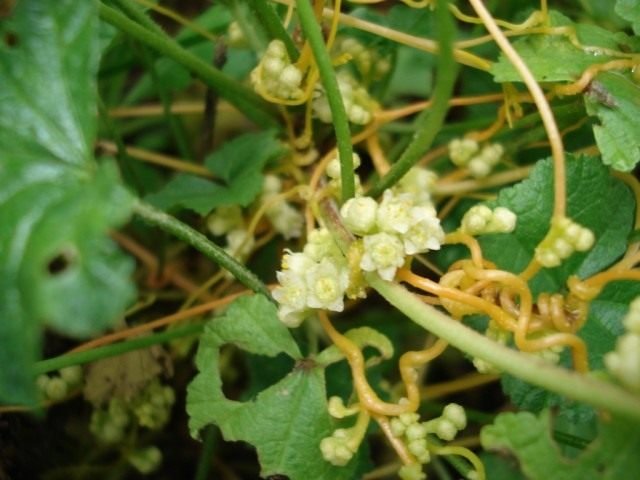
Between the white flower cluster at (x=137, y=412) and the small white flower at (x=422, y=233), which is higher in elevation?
the small white flower at (x=422, y=233)

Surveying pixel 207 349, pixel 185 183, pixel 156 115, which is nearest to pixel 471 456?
pixel 207 349

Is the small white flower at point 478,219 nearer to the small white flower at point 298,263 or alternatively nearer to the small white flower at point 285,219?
the small white flower at point 298,263

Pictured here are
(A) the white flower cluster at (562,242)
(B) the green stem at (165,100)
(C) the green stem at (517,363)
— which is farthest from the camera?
(B) the green stem at (165,100)

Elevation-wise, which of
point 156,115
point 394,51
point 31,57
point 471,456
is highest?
point 31,57

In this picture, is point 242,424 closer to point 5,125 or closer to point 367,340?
point 367,340

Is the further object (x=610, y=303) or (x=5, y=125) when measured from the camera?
(x=610, y=303)

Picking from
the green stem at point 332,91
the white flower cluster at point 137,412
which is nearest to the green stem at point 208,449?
the white flower cluster at point 137,412

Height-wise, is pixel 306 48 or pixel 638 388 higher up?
pixel 306 48
